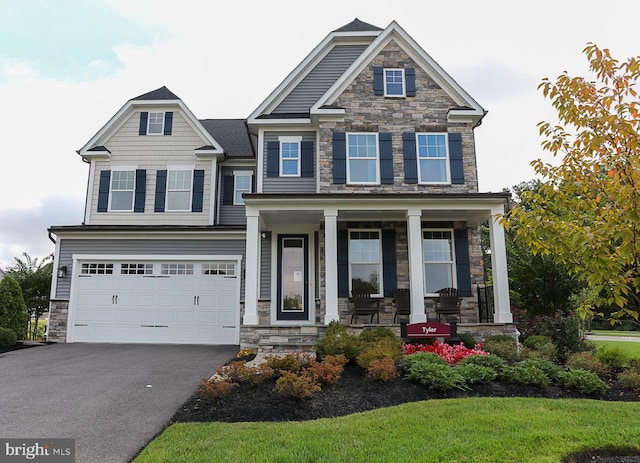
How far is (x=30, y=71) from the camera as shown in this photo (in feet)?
36.0

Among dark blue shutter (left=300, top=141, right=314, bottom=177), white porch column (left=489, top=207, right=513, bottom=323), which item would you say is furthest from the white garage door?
white porch column (left=489, top=207, right=513, bottom=323)

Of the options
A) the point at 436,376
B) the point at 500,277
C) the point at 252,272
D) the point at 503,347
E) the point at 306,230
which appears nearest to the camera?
the point at 436,376

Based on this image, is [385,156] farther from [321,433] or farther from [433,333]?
[321,433]

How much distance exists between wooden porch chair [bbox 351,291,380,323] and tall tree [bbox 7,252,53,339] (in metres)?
11.1

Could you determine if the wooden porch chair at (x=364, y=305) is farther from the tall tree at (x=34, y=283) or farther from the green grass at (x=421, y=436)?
the tall tree at (x=34, y=283)

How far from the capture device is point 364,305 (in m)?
10.8

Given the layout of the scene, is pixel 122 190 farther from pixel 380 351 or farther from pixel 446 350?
pixel 446 350

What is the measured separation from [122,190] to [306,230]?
645cm

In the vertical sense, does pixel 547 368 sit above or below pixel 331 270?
below

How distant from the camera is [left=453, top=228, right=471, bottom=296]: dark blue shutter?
1137 centimetres

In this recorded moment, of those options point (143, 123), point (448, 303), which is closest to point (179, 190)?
point (143, 123)

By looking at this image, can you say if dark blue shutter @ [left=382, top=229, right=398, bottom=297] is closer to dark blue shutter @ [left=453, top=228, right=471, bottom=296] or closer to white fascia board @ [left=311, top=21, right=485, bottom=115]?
dark blue shutter @ [left=453, top=228, right=471, bottom=296]

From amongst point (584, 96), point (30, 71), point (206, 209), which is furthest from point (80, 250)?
point (584, 96)

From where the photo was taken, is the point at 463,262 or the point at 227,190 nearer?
the point at 463,262
